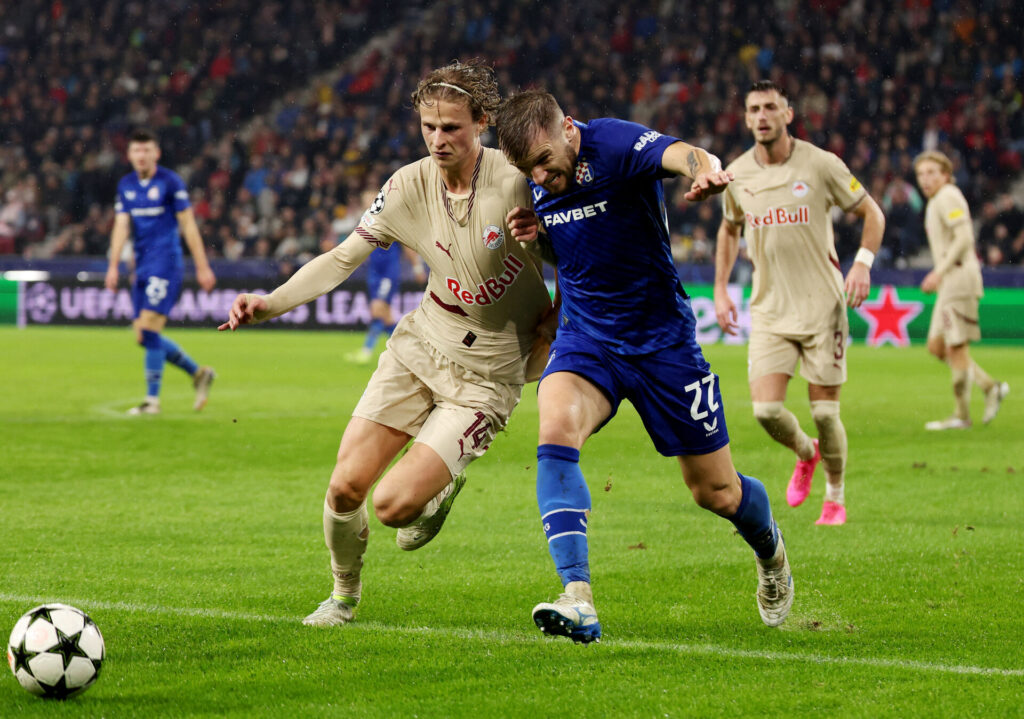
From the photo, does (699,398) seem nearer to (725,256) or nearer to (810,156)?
(810,156)

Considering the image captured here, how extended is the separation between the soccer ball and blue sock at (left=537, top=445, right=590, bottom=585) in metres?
1.41

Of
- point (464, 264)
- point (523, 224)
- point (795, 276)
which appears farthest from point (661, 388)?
point (795, 276)

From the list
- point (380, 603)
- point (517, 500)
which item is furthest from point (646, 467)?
point (380, 603)

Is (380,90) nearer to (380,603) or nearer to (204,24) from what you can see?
(204,24)

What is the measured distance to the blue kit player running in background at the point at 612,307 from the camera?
446 centimetres

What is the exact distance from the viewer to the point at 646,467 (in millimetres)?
9844

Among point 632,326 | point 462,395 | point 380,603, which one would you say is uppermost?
point 632,326

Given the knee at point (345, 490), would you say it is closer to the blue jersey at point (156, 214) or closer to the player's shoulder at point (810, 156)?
the player's shoulder at point (810, 156)

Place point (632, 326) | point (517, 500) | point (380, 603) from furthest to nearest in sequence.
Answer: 1. point (517, 500)
2. point (380, 603)
3. point (632, 326)

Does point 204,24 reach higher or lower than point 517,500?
higher

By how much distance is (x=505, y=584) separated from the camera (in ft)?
19.2

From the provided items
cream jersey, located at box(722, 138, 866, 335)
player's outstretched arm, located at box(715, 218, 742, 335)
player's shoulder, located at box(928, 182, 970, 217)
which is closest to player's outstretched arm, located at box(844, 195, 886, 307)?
cream jersey, located at box(722, 138, 866, 335)

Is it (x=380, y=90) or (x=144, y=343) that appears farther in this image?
(x=380, y=90)

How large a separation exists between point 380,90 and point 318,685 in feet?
91.4
